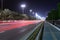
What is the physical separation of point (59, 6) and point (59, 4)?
1706 mm

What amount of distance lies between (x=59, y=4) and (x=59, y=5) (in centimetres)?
140

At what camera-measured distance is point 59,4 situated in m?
85.9

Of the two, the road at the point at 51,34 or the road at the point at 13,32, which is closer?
the road at the point at 51,34

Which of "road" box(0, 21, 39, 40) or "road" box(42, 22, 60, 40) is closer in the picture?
"road" box(42, 22, 60, 40)

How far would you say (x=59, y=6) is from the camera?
84.6 meters

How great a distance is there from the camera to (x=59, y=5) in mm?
84688

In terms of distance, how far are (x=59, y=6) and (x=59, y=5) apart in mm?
486

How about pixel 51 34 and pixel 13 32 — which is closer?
pixel 51 34
